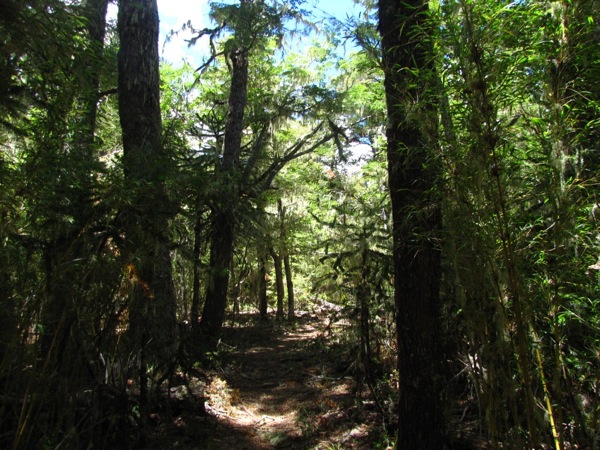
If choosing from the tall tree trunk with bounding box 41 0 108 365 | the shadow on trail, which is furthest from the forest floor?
the tall tree trunk with bounding box 41 0 108 365

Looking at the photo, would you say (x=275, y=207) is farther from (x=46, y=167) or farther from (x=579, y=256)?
(x=579, y=256)

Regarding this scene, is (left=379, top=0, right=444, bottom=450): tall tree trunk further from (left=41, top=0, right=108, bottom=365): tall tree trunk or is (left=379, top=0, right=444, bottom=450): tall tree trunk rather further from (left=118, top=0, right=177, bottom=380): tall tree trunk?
(left=118, top=0, right=177, bottom=380): tall tree trunk

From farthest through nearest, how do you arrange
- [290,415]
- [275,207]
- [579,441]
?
1. [275,207]
2. [290,415]
3. [579,441]

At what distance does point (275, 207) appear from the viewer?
1661 cm

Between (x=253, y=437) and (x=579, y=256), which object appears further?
(x=253, y=437)

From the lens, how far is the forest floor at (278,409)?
4707 millimetres

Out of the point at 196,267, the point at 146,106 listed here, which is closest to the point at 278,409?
the point at 196,267

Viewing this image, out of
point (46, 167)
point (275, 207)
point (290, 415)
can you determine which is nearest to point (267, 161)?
point (275, 207)

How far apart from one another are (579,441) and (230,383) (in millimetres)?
5654

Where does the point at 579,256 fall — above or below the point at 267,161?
below

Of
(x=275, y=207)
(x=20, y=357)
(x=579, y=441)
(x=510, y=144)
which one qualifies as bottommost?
(x=579, y=441)

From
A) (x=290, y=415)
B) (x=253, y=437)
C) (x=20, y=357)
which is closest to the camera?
(x=20, y=357)

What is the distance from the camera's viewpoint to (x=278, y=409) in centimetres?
624

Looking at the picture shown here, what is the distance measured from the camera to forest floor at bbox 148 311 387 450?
471cm
